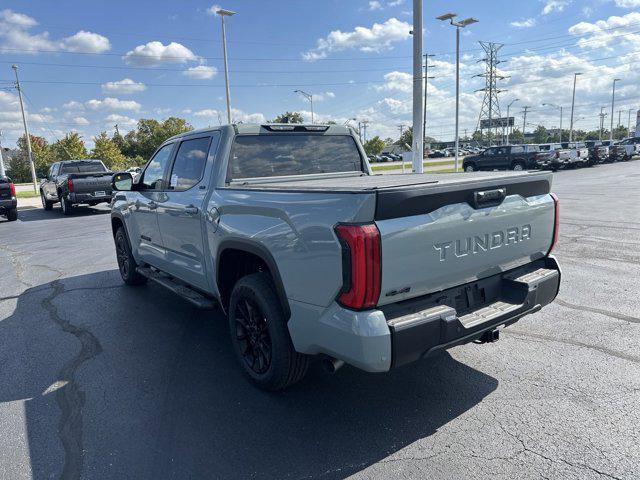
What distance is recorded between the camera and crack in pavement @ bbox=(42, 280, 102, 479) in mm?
2799

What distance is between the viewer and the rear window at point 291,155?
168 inches

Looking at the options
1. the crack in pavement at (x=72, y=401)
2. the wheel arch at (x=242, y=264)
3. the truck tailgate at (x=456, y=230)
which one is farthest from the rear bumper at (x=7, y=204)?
the truck tailgate at (x=456, y=230)

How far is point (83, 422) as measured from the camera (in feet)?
10.5

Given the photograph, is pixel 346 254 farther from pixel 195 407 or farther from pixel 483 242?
pixel 195 407

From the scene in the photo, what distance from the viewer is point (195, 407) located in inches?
132

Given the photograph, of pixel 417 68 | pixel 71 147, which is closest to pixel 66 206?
pixel 417 68

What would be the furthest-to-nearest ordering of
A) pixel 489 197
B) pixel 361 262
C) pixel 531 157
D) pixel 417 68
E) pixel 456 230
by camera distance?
pixel 531 157 → pixel 417 68 → pixel 489 197 → pixel 456 230 → pixel 361 262

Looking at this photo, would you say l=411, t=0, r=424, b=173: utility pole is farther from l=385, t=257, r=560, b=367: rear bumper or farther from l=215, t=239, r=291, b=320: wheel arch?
l=215, t=239, r=291, b=320: wheel arch

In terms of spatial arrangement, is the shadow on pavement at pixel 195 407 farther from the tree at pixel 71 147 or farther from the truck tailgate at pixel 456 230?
the tree at pixel 71 147

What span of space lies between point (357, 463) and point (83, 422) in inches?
73.7

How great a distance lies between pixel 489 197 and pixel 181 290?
302cm

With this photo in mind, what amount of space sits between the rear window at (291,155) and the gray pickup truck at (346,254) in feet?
0.04

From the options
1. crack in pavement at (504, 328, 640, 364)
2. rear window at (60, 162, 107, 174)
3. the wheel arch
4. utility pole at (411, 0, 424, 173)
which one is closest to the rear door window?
the wheel arch

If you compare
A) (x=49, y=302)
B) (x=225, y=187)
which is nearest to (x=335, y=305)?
(x=225, y=187)
